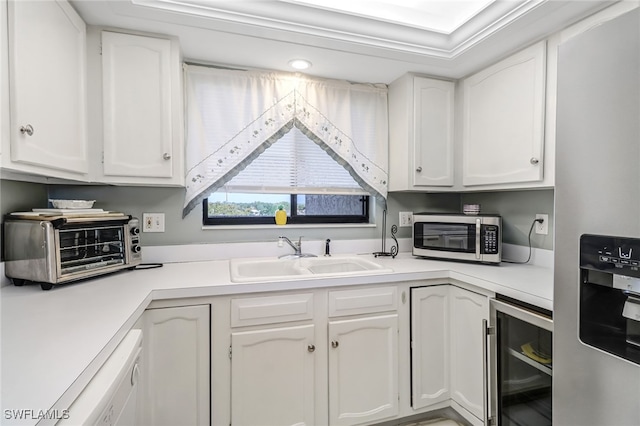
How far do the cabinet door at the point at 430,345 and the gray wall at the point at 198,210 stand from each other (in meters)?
0.68

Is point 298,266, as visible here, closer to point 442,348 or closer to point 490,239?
point 442,348

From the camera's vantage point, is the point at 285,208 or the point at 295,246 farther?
the point at 285,208

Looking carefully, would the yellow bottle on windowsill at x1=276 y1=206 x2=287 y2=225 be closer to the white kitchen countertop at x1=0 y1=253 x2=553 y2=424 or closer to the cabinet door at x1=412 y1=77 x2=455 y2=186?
the white kitchen countertop at x1=0 y1=253 x2=553 y2=424

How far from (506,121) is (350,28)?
1013 millimetres

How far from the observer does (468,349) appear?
159cm

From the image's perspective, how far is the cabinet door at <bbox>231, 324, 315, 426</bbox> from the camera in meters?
1.41

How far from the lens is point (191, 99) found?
1856 millimetres

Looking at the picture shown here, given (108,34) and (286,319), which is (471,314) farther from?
(108,34)

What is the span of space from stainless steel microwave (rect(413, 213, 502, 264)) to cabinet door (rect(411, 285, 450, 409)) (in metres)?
0.28

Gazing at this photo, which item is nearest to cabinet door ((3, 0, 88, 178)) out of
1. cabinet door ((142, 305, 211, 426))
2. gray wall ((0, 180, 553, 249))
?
gray wall ((0, 180, 553, 249))

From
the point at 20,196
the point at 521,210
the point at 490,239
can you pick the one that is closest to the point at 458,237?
the point at 490,239

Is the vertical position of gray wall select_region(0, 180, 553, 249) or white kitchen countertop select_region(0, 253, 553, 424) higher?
gray wall select_region(0, 180, 553, 249)

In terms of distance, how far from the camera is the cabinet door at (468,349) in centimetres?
151

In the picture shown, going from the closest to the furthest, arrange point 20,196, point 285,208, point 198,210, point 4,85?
point 4,85 < point 20,196 < point 198,210 < point 285,208
